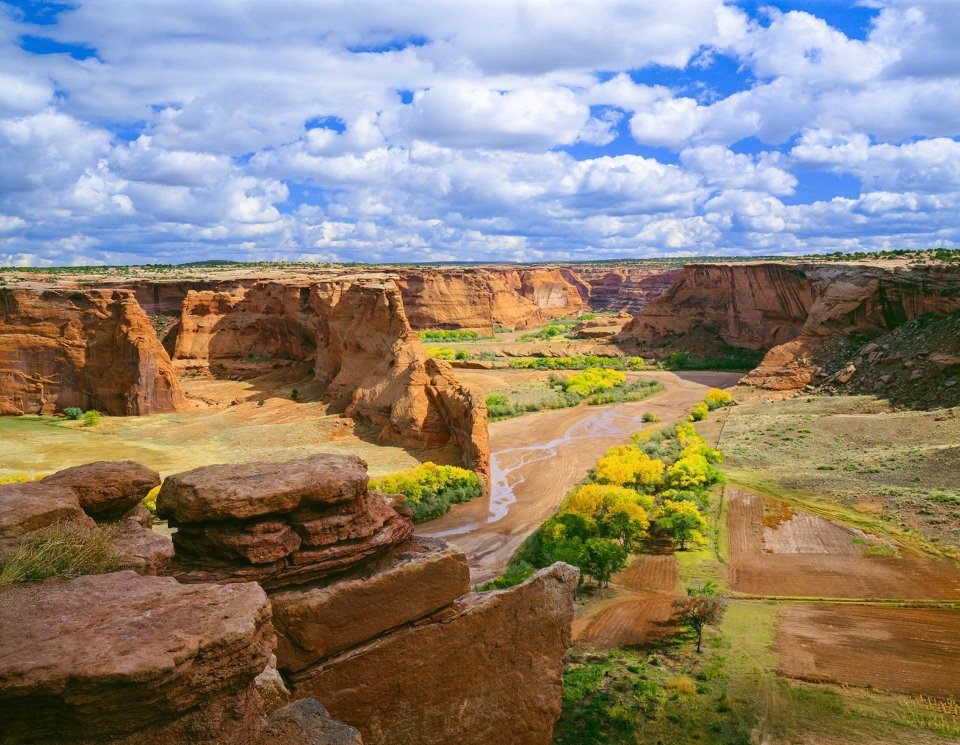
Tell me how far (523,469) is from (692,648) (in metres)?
18.1

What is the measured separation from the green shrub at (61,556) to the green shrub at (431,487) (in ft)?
61.2

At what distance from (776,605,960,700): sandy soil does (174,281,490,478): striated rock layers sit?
15.3 m

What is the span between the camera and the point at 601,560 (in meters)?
20.1

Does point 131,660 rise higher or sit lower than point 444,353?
higher

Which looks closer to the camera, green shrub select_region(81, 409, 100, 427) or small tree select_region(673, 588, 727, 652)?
small tree select_region(673, 588, 727, 652)

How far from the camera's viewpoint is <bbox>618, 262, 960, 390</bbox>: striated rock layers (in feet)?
172

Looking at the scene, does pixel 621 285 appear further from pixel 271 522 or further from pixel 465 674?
pixel 271 522

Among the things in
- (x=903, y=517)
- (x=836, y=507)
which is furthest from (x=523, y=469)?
(x=903, y=517)

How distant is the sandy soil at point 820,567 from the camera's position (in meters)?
19.4

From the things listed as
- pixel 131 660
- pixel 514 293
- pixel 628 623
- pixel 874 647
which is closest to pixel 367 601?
pixel 131 660

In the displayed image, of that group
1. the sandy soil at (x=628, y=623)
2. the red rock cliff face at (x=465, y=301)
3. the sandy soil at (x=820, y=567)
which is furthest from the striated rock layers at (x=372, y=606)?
the red rock cliff face at (x=465, y=301)

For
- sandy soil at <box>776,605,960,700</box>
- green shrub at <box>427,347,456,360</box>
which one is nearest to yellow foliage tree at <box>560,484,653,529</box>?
sandy soil at <box>776,605,960,700</box>

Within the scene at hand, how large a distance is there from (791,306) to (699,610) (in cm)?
5563

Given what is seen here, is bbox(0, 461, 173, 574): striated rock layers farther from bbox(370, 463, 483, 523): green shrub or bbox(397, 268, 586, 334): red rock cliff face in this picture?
bbox(397, 268, 586, 334): red rock cliff face
